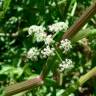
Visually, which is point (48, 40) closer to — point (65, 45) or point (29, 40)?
point (65, 45)

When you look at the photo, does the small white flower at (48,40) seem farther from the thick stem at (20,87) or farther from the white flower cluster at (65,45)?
the thick stem at (20,87)

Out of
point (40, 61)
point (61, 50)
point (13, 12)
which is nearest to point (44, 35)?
point (61, 50)

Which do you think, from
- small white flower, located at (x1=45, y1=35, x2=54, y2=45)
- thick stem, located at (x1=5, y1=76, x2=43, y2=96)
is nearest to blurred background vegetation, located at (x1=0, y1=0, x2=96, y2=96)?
thick stem, located at (x1=5, y1=76, x2=43, y2=96)

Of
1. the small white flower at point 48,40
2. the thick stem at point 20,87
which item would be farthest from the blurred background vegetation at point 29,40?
the small white flower at point 48,40

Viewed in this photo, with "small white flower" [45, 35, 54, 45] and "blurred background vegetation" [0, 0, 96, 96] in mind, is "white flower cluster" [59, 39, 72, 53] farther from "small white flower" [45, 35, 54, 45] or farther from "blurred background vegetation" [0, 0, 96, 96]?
"blurred background vegetation" [0, 0, 96, 96]

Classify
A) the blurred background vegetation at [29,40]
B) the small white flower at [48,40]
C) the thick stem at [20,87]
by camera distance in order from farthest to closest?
the blurred background vegetation at [29,40]
the thick stem at [20,87]
the small white flower at [48,40]

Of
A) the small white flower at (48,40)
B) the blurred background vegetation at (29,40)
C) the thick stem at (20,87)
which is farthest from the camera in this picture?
the blurred background vegetation at (29,40)

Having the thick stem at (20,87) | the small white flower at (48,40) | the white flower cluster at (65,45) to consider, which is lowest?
the thick stem at (20,87)

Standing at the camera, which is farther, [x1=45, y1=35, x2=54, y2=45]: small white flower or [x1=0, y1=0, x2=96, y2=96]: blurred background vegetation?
[x1=0, y1=0, x2=96, y2=96]: blurred background vegetation
